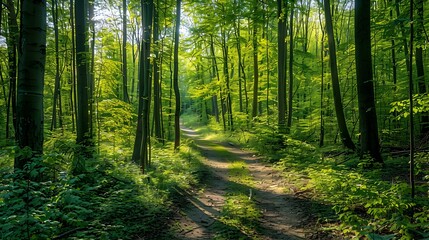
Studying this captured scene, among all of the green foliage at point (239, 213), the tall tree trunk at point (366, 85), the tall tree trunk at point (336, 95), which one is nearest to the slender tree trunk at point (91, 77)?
the green foliage at point (239, 213)

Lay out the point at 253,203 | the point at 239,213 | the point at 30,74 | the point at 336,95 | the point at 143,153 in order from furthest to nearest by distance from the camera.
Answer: the point at 336,95, the point at 143,153, the point at 253,203, the point at 239,213, the point at 30,74

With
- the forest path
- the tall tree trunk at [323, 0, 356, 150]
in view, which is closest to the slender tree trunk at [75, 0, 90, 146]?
the forest path

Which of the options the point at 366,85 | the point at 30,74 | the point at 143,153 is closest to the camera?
the point at 30,74

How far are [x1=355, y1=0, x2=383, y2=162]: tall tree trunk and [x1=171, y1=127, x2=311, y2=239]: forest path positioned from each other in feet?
8.57

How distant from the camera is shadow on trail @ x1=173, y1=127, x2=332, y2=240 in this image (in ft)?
16.2

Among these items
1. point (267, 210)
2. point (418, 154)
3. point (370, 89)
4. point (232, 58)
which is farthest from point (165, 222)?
point (232, 58)

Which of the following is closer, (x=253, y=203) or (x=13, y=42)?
(x=253, y=203)

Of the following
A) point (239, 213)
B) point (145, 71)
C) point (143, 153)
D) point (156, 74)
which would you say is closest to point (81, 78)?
point (145, 71)

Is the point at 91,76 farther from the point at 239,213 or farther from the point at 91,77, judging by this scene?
the point at 239,213

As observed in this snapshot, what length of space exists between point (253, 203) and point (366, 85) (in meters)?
4.45

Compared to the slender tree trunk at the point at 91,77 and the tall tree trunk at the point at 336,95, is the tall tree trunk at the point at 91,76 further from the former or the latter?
the tall tree trunk at the point at 336,95

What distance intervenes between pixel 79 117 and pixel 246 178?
5.43m

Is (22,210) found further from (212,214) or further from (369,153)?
(369,153)

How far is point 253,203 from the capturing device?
651 cm
